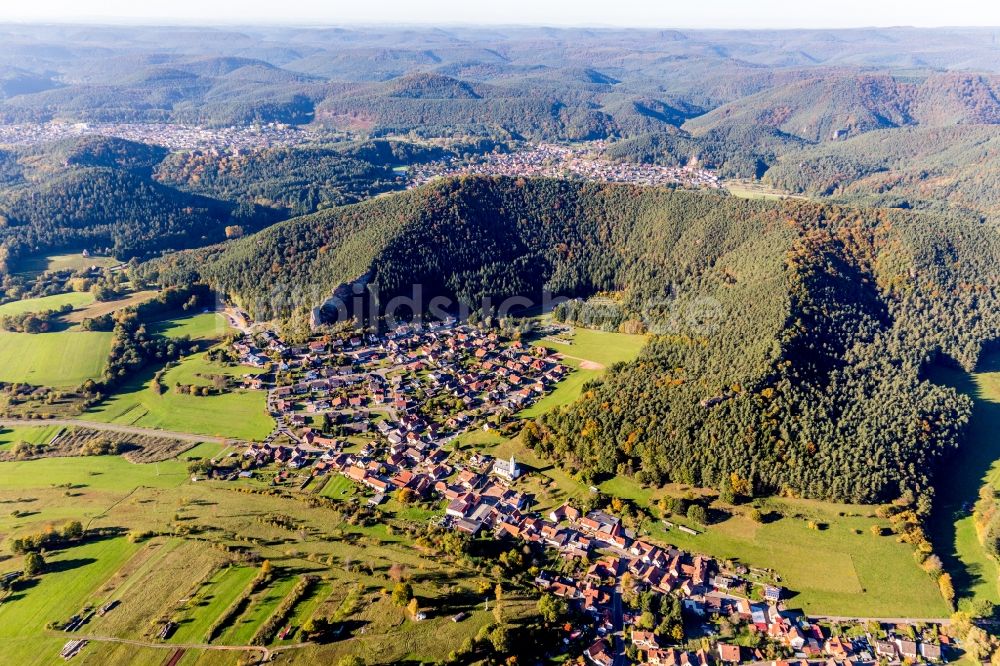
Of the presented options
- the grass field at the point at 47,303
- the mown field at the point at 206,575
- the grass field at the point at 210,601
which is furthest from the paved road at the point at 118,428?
the grass field at the point at 47,303

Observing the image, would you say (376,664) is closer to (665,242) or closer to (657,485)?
(657,485)

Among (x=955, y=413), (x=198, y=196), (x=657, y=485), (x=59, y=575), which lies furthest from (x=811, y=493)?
(x=198, y=196)

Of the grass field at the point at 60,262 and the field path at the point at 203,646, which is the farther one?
the grass field at the point at 60,262

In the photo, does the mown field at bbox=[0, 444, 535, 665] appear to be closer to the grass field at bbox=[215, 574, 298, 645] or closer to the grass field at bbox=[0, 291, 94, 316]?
the grass field at bbox=[215, 574, 298, 645]

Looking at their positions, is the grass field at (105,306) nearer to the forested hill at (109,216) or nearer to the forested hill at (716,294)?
the forested hill at (716,294)

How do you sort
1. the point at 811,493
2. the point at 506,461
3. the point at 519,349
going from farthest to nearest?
the point at 519,349 → the point at 506,461 → the point at 811,493

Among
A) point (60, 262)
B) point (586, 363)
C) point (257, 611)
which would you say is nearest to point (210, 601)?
point (257, 611)
